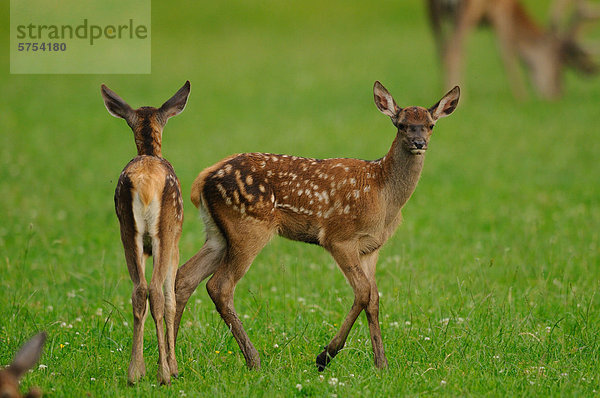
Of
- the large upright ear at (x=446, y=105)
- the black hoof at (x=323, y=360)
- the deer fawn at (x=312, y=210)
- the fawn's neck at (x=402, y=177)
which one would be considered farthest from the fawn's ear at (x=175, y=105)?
the black hoof at (x=323, y=360)

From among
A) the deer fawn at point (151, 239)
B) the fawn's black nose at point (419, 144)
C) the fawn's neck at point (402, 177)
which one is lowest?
the deer fawn at point (151, 239)

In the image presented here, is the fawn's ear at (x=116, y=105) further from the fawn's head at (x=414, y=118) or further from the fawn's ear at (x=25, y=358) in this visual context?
the fawn's ear at (x=25, y=358)

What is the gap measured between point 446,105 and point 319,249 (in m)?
3.70

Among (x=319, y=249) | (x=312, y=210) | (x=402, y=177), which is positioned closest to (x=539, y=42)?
(x=319, y=249)

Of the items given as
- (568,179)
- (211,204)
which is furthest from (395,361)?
(568,179)

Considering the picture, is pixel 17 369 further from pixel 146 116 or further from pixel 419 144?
pixel 419 144

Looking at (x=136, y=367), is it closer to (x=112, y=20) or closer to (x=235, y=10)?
(x=112, y=20)

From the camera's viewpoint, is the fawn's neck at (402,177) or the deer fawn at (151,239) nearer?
the deer fawn at (151,239)

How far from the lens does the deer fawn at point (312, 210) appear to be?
5867mm

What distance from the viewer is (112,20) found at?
2320 cm

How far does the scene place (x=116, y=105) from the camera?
5809 mm

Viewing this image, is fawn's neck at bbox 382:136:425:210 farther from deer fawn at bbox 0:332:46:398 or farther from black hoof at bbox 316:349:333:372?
deer fawn at bbox 0:332:46:398

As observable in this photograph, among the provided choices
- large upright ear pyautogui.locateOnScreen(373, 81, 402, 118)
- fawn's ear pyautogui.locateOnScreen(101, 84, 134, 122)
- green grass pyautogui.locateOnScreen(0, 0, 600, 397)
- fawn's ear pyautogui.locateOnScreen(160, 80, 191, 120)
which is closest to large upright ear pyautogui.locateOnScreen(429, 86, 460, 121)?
large upright ear pyautogui.locateOnScreen(373, 81, 402, 118)

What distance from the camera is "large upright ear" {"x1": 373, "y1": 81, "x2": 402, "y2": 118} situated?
620 cm
